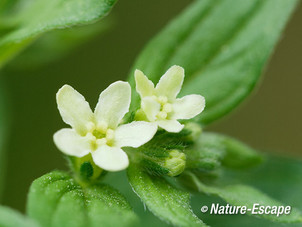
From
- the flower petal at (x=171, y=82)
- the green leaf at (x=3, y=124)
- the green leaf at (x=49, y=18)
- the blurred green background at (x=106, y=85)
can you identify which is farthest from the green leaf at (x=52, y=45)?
the flower petal at (x=171, y=82)

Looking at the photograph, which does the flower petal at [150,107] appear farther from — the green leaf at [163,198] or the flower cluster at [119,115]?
the green leaf at [163,198]

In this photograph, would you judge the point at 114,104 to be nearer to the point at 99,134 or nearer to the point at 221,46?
the point at 99,134

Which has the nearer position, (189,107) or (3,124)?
(189,107)

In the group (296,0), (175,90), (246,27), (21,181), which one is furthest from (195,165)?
(21,181)

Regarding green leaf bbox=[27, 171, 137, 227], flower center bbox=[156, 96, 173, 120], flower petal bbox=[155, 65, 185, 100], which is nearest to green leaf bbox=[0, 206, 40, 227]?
green leaf bbox=[27, 171, 137, 227]

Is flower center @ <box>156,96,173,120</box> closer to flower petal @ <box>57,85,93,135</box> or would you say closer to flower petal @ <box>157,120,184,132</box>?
flower petal @ <box>157,120,184,132</box>

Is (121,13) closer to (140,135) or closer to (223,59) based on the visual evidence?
(223,59)

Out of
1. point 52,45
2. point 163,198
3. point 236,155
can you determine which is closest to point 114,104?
point 163,198
